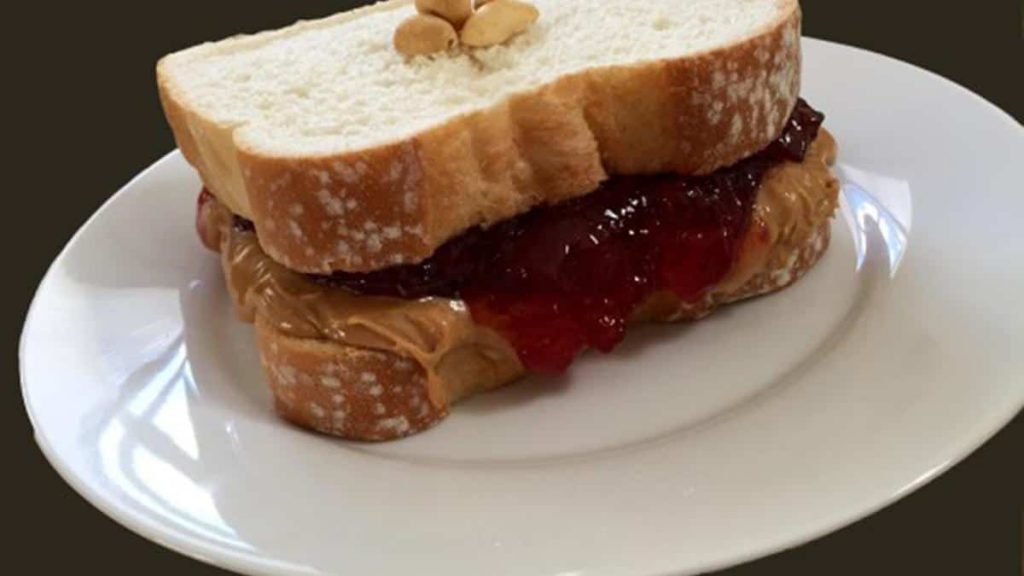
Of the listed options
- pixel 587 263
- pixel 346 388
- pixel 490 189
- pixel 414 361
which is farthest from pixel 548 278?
pixel 346 388

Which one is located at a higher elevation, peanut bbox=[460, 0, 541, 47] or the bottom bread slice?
peanut bbox=[460, 0, 541, 47]

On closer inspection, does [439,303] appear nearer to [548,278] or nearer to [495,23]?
[548,278]

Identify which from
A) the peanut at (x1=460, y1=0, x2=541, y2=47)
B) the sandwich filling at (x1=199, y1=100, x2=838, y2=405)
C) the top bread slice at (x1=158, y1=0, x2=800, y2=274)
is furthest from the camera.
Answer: the peanut at (x1=460, y1=0, x2=541, y2=47)

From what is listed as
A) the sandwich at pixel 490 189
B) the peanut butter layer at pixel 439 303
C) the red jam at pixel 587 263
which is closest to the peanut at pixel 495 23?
the sandwich at pixel 490 189

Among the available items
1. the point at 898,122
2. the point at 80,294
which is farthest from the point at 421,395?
the point at 898,122

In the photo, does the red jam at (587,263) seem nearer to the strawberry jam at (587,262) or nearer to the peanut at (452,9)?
the strawberry jam at (587,262)

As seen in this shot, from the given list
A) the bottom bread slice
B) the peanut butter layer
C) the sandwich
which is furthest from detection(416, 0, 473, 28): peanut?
the bottom bread slice

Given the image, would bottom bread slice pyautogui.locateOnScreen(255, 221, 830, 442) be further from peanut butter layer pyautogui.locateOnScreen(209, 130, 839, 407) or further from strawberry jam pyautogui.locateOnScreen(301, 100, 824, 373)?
strawberry jam pyautogui.locateOnScreen(301, 100, 824, 373)

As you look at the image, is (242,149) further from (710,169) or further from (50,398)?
(710,169)
